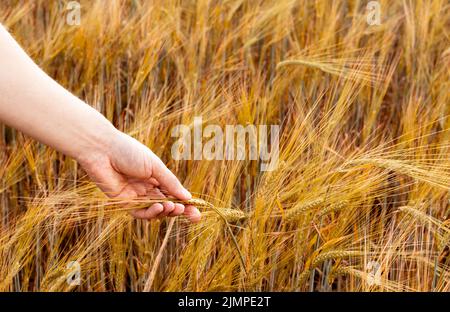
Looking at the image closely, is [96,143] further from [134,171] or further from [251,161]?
[251,161]

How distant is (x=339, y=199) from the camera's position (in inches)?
52.4

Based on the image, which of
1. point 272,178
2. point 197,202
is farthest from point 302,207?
point 197,202

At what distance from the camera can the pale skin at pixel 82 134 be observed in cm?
110

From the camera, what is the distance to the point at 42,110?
113 centimetres

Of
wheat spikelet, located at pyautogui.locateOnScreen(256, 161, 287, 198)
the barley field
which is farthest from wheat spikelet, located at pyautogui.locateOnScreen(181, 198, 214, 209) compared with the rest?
wheat spikelet, located at pyautogui.locateOnScreen(256, 161, 287, 198)

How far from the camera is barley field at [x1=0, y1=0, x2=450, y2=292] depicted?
1.35m

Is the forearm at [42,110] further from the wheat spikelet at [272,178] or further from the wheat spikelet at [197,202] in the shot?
the wheat spikelet at [272,178]

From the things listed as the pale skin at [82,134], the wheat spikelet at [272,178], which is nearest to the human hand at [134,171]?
the pale skin at [82,134]

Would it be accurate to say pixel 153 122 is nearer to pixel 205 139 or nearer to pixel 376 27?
pixel 205 139

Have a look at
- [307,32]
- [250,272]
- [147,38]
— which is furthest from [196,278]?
[307,32]

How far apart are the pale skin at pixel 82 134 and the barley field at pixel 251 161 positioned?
0.04 metres

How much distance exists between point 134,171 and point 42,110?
18 centimetres

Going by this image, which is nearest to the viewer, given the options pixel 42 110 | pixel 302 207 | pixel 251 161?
pixel 42 110
